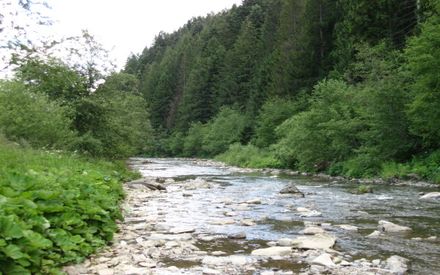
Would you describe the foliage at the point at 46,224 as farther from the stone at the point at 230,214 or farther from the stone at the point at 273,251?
the stone at the point at 230,214

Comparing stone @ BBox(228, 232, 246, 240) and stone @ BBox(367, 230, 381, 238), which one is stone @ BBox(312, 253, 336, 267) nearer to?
stone @ BBox(228, 232, 246, 240)

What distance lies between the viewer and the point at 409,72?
73.6 ft

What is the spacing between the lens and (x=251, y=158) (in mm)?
41500

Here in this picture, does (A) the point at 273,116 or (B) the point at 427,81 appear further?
(A) the point at 273,116

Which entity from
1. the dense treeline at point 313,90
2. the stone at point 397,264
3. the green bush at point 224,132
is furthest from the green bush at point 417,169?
the green bush at point 224,132

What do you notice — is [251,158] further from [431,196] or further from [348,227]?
[348,227]

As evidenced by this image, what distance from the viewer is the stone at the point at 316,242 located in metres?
7.65

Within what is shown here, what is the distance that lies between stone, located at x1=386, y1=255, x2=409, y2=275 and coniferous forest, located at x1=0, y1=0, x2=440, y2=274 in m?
4.32

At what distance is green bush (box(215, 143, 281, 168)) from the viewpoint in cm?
3747

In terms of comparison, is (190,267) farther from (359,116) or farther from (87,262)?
(359,116)

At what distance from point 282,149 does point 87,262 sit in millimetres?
28013

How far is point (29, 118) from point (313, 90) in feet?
84.7

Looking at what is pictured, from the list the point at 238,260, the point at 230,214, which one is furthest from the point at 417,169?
the point at 238,260

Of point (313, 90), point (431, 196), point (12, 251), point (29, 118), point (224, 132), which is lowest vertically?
point (431, 196)
